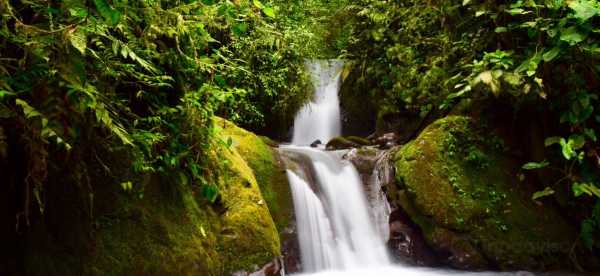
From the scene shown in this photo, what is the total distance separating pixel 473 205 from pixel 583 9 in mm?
2321

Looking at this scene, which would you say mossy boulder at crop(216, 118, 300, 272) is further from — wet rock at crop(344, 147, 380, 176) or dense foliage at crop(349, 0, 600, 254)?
dense foliage at crop(349, 0, 600, 254)

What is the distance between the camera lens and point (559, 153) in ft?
17.6

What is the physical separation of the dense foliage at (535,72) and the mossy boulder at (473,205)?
305 millimetres

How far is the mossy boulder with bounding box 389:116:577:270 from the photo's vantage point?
5066 millimetres

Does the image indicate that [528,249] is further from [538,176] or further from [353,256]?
[353,256]

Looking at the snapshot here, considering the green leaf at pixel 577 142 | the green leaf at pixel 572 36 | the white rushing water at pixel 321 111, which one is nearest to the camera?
A: the green leaf at pixel 572 36

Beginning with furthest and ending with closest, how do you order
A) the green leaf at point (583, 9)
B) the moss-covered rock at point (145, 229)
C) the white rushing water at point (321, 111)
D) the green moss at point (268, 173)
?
1. the white rushing water at point (321, 111)
2. the green moss at point (268, 173)
3. the green leaf at point (583, 9)
4. the moss-covered rock at point (145, 229)

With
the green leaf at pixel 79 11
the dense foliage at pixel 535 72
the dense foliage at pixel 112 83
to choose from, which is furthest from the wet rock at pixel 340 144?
the green leaf at pixel 79 11

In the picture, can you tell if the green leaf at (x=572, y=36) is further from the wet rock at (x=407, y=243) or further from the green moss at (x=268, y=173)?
the green moss at (x=268, y=173)

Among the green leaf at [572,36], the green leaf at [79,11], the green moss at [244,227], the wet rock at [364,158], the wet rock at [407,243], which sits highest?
the green leaf at [572,36]

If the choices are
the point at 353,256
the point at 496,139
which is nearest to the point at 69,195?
the point at 353,256

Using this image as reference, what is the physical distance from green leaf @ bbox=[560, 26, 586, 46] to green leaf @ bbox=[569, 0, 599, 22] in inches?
5.0

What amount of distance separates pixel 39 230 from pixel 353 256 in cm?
341

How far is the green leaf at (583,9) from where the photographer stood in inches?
171
